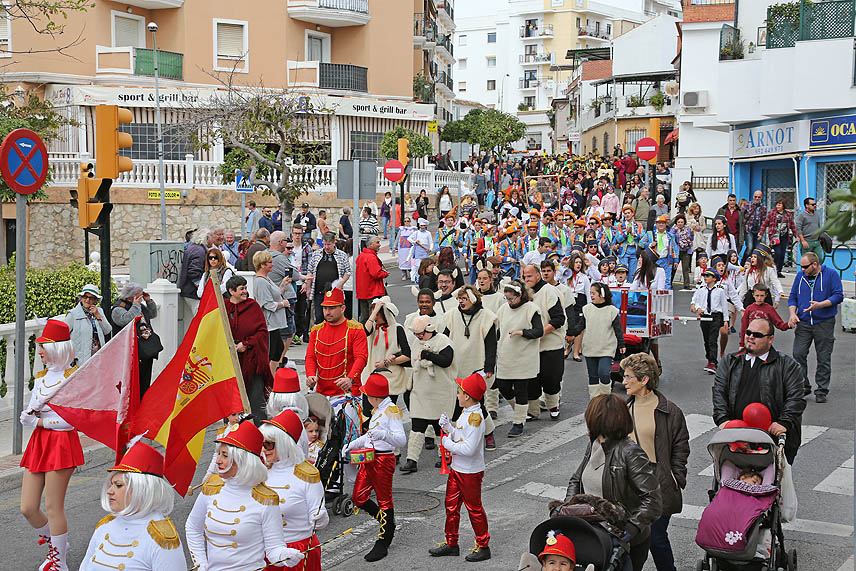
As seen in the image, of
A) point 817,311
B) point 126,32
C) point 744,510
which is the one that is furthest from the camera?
point 126,32

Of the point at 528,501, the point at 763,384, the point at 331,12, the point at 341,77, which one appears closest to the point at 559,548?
the point at 763,384

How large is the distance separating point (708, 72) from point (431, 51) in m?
26.8

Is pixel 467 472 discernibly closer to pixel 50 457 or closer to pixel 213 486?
pixel 213 486

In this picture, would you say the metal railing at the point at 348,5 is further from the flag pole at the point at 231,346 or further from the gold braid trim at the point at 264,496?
the gold braid trim at the point at 264,496

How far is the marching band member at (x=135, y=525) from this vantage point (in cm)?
494

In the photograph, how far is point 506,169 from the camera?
4181 cm

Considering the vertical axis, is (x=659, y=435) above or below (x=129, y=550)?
above

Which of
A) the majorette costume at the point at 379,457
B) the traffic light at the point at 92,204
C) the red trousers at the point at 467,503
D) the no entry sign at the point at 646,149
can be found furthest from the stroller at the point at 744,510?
the no entry sign at the point at 646,149

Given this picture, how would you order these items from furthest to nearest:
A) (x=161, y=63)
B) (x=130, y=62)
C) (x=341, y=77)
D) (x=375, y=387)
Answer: (x=341, y=77) < (x=161, y=63) < (x=130, y=62) < (x=375, y=387)

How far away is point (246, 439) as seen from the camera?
17.6 feet

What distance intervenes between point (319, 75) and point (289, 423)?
35.4 meters

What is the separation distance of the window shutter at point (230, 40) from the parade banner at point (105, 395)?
33760 millimetres

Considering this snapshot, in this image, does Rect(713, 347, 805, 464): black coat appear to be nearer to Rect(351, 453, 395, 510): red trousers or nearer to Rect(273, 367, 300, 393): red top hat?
Rect(351, 453, 395, 510): red trousers

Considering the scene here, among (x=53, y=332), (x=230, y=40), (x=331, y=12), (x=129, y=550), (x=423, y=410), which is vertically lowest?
(x=423, y=410)
